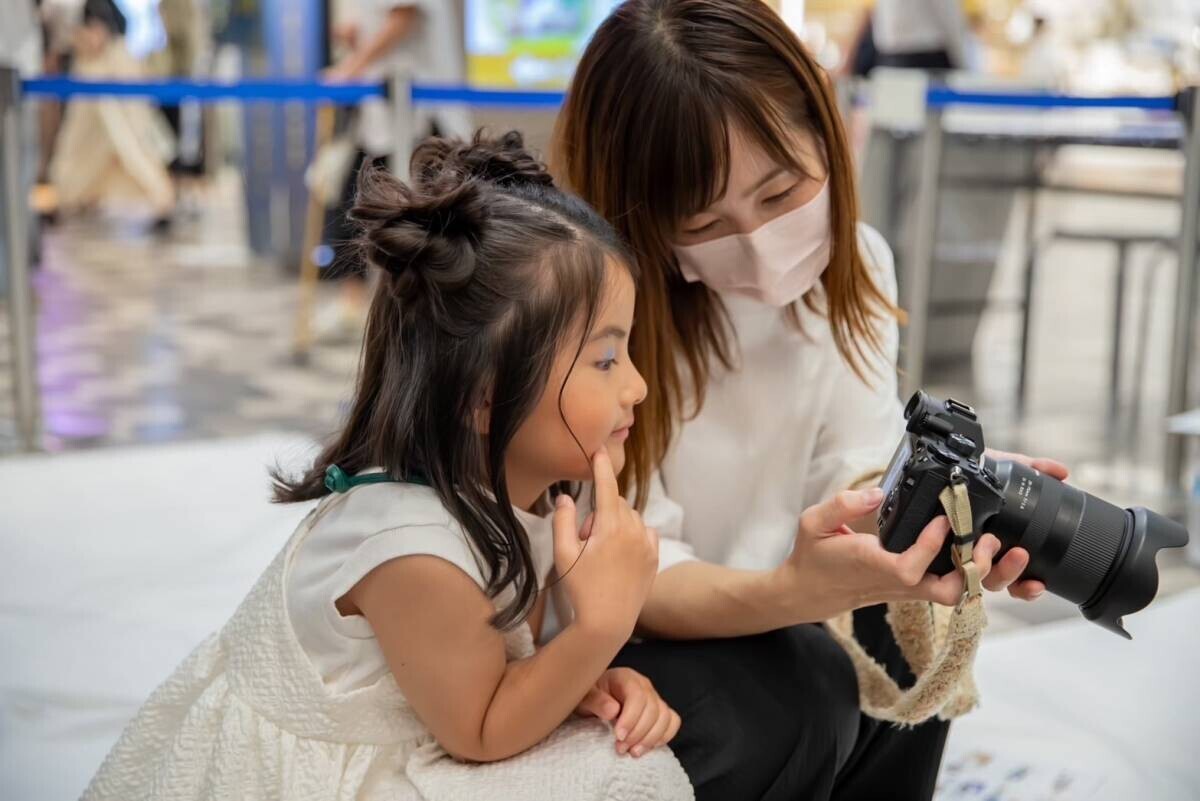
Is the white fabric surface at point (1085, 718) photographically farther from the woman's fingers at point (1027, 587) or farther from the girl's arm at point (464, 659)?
the girl's arm at point (464, 659)

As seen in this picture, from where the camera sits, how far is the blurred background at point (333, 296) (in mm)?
1958

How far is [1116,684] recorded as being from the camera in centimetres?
197

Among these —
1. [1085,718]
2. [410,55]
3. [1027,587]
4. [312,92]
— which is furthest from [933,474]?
[410,55]

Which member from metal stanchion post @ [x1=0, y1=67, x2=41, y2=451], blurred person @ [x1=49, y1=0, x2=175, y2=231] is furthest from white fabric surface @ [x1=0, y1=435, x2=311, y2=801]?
blurred person @ [x1=49, y1=0, x2=175, y2=231]

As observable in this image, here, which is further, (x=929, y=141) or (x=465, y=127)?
(x=465, y=127)

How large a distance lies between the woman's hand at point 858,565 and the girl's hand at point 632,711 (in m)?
0.15

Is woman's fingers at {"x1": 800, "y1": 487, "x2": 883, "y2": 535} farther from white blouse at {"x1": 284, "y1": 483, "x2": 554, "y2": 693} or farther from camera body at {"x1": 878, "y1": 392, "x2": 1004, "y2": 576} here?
white blouse at {"x1": 284, "y1": 483, "x2": 554, "y2": 693}

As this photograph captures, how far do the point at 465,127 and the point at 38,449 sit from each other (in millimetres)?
1604

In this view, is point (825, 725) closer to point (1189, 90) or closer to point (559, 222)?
point (559, 222)

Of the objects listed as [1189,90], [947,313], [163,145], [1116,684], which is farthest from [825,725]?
[163,145]

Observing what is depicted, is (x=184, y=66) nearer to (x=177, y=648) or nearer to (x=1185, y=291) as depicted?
(x=1185, y=291)

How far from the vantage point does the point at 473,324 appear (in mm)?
1162

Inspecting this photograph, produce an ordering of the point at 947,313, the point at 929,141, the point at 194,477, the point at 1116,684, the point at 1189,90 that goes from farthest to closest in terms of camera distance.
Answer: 1. the point at 947,313
2. the point at 929,141
3. the point at 1189,90
4. the point at 194,477
5. the point at 1116,684

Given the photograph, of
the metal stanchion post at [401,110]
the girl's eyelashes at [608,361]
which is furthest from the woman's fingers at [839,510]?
the metal stanchion post at [401,110]
